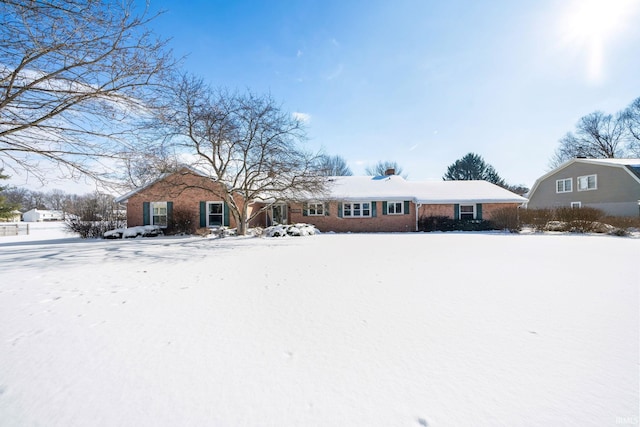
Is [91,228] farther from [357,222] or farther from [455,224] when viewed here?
[455,224]

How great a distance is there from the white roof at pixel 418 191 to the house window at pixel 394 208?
1.83 feet

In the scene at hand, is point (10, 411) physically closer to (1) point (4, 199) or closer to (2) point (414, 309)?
(2) point (414, 309)

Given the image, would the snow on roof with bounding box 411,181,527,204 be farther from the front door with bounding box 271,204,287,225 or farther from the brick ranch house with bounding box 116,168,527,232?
the front door with bounding box 271,204,287,225

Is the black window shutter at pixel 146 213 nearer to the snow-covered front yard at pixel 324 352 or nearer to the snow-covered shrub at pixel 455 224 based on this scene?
the snow-covered front yard at pixel 324 352

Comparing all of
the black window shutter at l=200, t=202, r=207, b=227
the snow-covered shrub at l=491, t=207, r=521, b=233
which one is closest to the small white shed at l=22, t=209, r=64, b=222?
the black window shutter at l=200, t=202, r=207, b=227

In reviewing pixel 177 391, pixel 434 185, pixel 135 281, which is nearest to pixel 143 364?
pixel 177 391

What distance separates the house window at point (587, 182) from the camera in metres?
22.1

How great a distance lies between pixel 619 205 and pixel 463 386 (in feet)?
95.9

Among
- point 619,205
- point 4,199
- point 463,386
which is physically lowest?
point 463,386

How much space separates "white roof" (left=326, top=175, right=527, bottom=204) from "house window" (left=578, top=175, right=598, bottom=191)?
8.33 m

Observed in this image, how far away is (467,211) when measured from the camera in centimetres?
2023

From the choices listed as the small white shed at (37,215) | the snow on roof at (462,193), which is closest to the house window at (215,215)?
A: the snow on roof at (462,193)

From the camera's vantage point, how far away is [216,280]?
5480 millimetres

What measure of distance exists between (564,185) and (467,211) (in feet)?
44.2
